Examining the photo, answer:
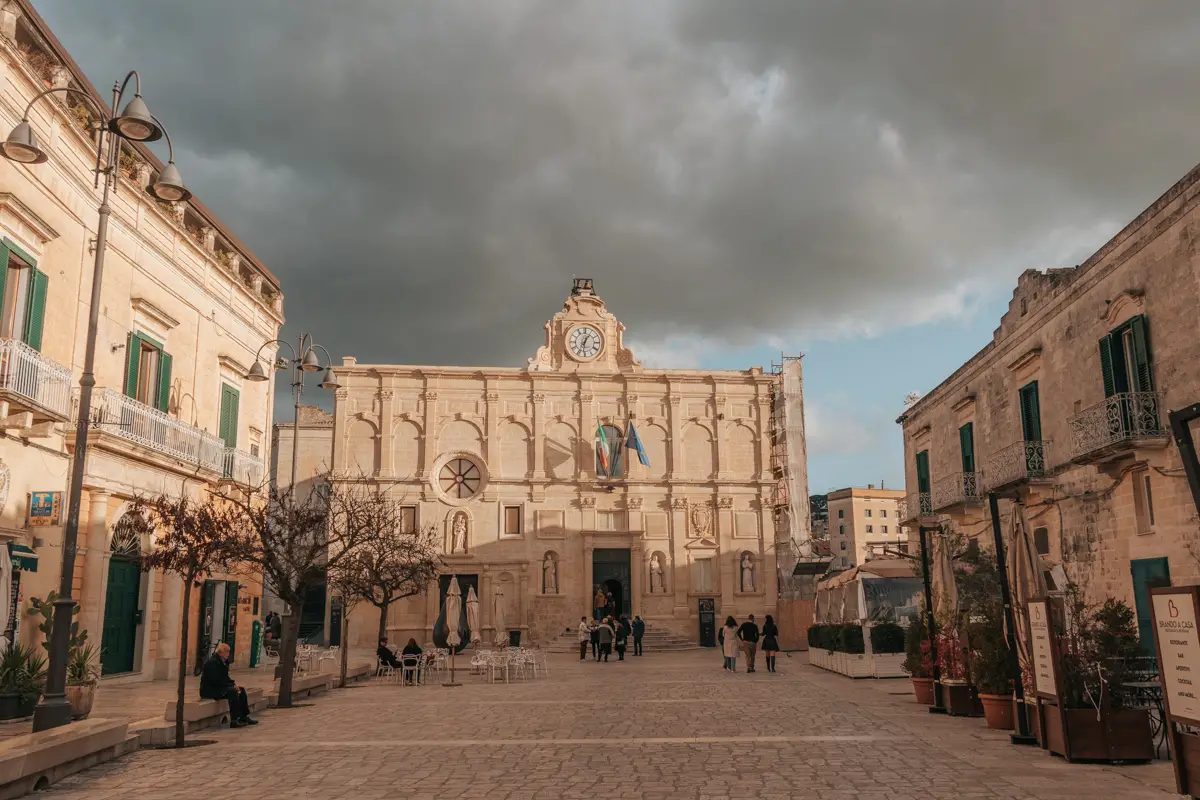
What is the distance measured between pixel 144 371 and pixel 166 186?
30.9 feet

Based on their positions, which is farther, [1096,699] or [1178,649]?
[1096,699]

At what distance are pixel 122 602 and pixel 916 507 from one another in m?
21.4

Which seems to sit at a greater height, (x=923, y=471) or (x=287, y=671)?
(x=923, y=471)

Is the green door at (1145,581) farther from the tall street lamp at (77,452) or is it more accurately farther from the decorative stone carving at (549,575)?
the decorative stone carving at (549,575)

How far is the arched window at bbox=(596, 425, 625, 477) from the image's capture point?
41.9m

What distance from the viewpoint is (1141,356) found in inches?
643

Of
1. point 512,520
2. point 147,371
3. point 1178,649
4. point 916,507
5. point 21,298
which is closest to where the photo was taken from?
point 1178,649

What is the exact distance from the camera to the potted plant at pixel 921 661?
14797 millimetres

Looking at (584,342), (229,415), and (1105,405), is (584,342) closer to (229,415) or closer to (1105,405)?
(229,415)

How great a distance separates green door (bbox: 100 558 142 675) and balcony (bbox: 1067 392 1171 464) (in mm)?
18627

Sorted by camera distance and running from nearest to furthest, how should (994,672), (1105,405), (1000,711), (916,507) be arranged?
(1000,711) < (994,672) < (1105,405) < (916,507)

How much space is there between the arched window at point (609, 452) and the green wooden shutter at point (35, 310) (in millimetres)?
27979

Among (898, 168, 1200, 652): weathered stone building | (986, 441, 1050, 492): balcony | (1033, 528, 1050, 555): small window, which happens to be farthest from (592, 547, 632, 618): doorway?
(1033, 528, 1050, 555): small window

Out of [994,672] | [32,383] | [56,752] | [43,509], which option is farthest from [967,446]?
[56,752]
